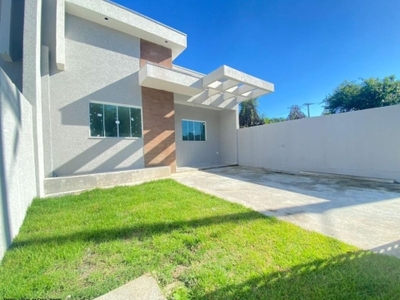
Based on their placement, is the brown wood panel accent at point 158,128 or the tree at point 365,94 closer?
the brown wood panel accent at point 158,128

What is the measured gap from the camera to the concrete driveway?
287 cm

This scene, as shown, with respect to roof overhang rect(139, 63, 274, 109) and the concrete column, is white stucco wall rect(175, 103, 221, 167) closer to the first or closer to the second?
roof overhang rect(139, 63, 274, 109)

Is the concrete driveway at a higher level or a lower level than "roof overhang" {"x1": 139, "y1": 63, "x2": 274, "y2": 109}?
lower

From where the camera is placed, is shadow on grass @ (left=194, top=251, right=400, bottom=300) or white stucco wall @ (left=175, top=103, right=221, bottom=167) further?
white stucco wall @ (left=175, top=103, right=221, bottom=167)

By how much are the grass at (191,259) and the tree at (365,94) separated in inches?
833

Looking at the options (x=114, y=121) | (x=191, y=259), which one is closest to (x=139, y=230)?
(x=191, y=259)

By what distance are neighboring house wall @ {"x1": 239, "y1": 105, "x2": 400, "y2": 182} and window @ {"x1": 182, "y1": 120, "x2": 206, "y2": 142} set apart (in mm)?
3866

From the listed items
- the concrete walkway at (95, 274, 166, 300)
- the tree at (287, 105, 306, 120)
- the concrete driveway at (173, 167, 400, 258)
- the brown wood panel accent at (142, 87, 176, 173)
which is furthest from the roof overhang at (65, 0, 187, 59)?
the tree at (287, 105, 306, 120)

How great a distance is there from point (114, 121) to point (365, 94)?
2290 cm

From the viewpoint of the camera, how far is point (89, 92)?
7035mm

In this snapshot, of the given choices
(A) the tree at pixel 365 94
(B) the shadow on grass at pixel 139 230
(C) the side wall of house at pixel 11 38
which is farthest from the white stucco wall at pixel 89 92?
(A) the tree at pixel 365 94

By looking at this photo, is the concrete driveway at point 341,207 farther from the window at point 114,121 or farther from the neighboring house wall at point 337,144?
the window at point 114,121

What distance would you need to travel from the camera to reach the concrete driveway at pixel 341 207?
9.43 ft

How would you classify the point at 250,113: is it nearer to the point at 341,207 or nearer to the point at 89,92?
the point at 89,92
